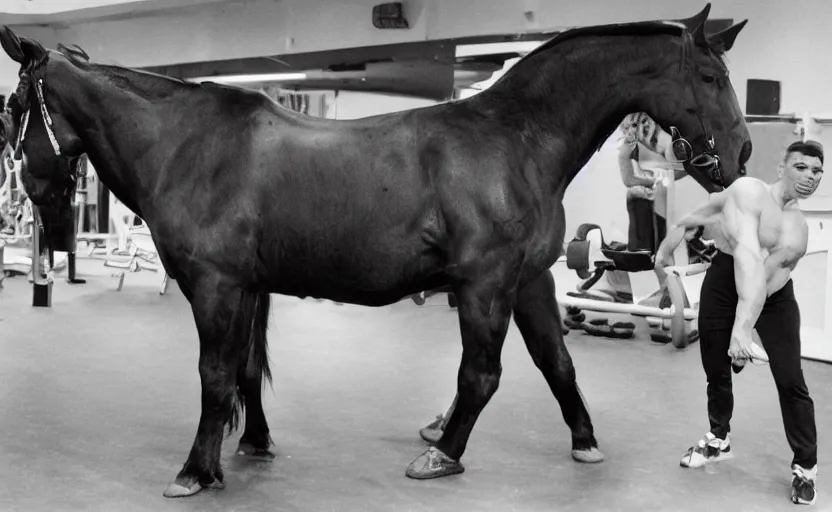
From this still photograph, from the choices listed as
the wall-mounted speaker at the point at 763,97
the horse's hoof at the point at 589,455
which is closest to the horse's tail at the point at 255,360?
the horse's hoof at the point at 589,455

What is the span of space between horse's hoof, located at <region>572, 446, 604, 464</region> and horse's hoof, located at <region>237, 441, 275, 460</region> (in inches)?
51.2

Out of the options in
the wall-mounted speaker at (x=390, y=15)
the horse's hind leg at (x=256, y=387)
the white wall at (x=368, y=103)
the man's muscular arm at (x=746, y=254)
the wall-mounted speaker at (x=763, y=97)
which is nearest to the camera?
the man's muscular arm at (x=746, y=254)

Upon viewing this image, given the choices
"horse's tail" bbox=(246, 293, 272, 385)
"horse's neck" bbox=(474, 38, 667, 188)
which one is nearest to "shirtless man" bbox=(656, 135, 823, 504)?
"horse's neck" bbox=(474, 38, 667, 188)

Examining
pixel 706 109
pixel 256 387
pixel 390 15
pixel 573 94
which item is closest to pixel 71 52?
pixel 256 387

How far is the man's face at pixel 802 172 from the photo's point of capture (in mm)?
3557

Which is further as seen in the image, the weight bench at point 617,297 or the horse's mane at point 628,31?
the weight bench at point 617,297

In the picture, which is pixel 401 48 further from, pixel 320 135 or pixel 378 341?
pixel 320 135

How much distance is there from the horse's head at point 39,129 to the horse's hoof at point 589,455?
236 centimetres

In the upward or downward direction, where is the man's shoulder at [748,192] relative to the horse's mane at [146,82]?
downward

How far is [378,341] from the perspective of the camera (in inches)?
279

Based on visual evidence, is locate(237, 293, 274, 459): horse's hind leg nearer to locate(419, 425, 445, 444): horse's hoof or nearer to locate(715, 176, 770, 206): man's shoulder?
locate(419, 425, 445, 444): horse's hoof

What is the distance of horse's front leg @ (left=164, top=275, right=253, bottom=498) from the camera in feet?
11.1

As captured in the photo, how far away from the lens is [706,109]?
334 centimetres

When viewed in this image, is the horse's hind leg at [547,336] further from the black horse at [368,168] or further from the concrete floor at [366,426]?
the black horse at [368,168]
